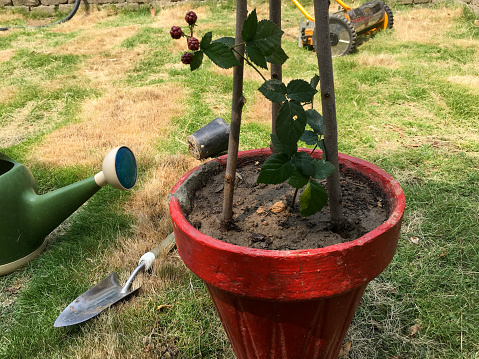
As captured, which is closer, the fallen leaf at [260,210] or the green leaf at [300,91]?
the green leaf at [300,91]

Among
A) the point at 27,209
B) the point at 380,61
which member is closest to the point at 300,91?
the point at 27,209

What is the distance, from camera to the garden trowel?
5.69 ft

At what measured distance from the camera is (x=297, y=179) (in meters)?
1.07

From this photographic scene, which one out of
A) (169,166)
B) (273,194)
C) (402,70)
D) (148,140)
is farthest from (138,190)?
(402,70)

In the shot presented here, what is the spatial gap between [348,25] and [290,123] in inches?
187

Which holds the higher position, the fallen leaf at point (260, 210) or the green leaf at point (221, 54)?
the green leaf at point (221, 54)

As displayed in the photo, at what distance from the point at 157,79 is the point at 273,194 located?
383 centimetres

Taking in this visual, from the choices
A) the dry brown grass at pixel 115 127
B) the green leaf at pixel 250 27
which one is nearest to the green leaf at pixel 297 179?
the green leaf at pixel 250 27

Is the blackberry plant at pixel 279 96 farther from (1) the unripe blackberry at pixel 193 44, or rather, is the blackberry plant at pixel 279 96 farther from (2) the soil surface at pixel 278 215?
(2) the soil surface at pixel 278 215

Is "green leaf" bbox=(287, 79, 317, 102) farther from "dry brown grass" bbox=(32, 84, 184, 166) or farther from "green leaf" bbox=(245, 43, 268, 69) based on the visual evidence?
"dry brown grass" bbox=(32, 84, 184, 166)

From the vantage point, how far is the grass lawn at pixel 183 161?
1686 mm

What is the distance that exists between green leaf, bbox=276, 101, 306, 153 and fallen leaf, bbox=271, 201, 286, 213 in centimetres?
36

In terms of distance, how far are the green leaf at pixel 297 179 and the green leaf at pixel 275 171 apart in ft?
0.04

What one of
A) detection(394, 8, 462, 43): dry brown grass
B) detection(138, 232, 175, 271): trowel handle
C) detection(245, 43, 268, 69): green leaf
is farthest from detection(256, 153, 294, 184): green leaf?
detection(394, 8, 462, 43): dry brown grass
